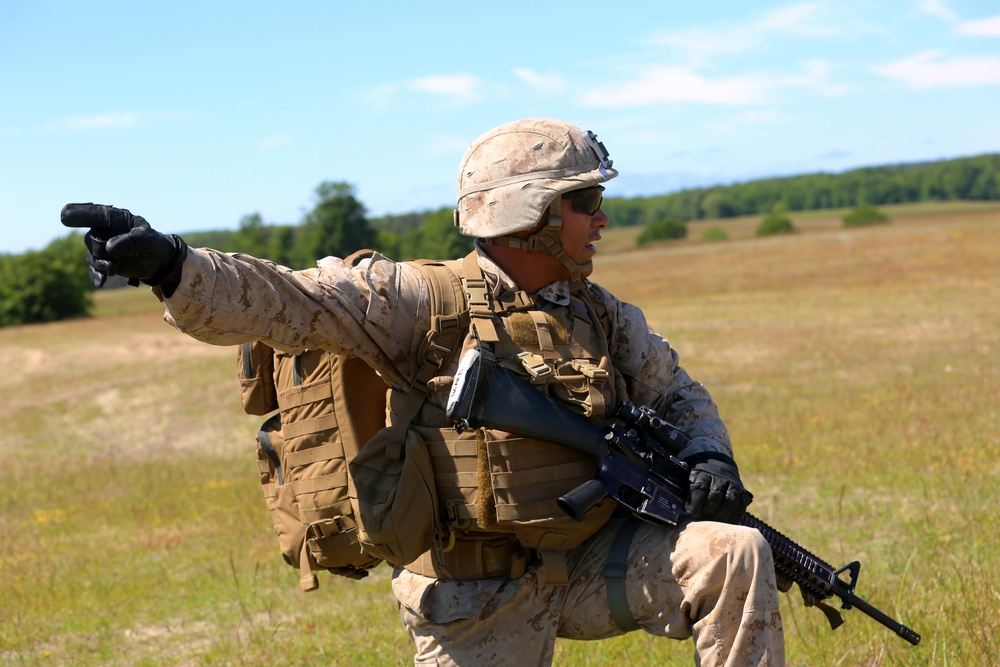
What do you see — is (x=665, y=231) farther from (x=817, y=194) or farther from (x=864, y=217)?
(x=817, y=194)

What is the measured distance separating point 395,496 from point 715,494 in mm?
1123

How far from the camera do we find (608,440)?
3648 millimetres

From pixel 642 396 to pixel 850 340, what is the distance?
18.2 meters

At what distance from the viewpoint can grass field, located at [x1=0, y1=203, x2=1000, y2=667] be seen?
5.48 meters

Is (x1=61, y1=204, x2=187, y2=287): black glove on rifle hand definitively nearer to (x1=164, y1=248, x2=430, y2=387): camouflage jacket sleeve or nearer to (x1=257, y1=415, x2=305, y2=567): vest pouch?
(x1=164, y1=248, x2=430, y2=387): camouflage jacket sleeve

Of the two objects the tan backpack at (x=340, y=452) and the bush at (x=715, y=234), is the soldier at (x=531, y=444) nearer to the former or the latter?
the tan backpack at (x=340, y=452)

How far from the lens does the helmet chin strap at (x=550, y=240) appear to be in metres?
3.81

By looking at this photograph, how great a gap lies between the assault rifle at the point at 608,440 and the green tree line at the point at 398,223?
8.24 feet

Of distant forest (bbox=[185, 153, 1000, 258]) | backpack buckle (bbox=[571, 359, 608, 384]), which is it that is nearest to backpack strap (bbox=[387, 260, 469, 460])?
backpack buckle (bbox=[571, 359, 608, 384])

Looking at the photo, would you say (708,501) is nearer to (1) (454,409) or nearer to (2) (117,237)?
(1) (454,409)

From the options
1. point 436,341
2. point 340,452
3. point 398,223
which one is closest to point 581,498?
point 436,341

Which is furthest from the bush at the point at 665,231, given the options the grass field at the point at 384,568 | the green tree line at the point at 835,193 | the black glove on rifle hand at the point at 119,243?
the black glove on rifle hand at the point at 119,243

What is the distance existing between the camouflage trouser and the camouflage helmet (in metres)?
1.25

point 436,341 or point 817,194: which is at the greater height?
point 817,194
